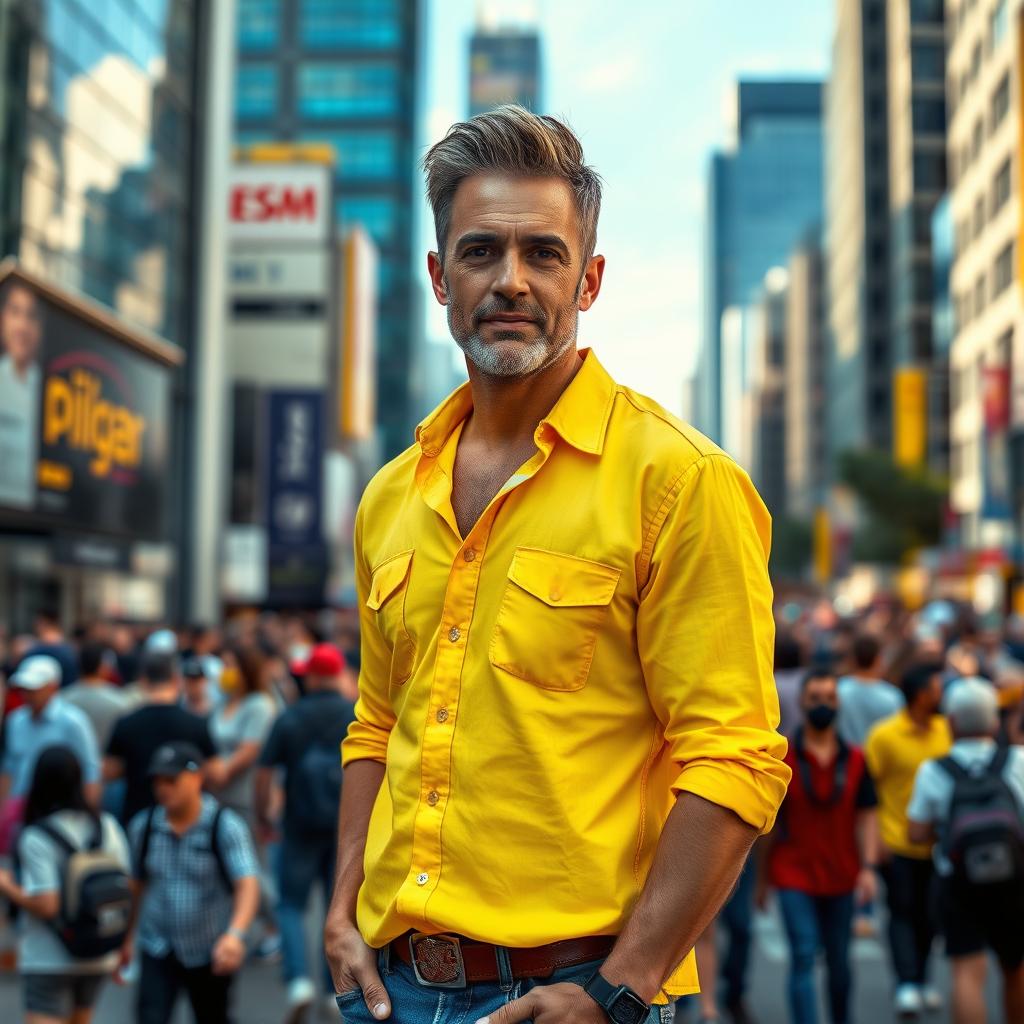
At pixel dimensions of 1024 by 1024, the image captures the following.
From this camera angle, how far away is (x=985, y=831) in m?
6.13

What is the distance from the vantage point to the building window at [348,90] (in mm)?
94500

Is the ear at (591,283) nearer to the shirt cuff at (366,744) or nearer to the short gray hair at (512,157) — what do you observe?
the short gray hair at (512,157)

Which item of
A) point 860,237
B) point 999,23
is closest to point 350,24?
point 860,237

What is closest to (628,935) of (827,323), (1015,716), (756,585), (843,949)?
(756,585)

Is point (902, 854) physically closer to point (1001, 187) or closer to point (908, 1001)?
point (908, 1001)

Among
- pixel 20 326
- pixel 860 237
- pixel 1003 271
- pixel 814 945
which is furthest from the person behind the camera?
pixel 860 237

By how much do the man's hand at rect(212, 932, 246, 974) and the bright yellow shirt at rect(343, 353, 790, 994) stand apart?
3790 mm

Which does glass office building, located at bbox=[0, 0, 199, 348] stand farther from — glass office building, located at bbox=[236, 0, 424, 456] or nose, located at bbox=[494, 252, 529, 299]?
glass office building, located at bbox=[236, 0, 424, 456]

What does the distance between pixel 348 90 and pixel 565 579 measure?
9785cm

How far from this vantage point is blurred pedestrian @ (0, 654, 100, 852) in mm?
8266

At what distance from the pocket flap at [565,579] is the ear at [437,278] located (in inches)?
19.0

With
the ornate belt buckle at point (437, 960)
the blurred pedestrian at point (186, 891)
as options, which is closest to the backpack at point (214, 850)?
the blurred pedestrian at point (186, 891)

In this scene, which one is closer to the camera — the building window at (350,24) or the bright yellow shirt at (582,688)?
the bright yellow shirt at (582,688)

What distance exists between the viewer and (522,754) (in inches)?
77.5
